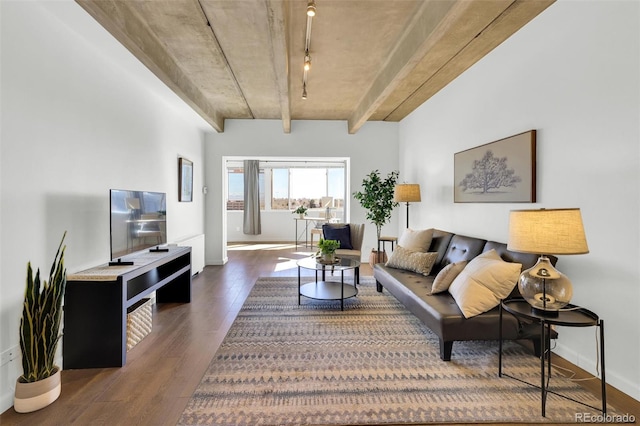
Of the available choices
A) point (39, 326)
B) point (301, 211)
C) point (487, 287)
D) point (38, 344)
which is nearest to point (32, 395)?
point (38, 344)

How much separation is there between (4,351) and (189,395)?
112 cm

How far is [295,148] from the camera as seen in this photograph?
5.86 metres

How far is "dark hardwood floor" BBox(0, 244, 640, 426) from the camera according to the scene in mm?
1774

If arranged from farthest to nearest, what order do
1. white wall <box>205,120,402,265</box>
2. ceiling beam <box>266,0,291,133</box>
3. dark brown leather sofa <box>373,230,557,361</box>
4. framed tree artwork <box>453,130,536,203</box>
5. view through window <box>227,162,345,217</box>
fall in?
view through window <box>227,162,345,217</box>, white wall <box>205,120,402,265</box>, framed tree artwork <box>453,130,536,203</box>, dark brown leather sofa <box>373,230,557,361</box>, ceiling beam <box>266,0,291,133</box>

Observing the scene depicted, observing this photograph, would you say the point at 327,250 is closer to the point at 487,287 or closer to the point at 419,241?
the point at 419,241

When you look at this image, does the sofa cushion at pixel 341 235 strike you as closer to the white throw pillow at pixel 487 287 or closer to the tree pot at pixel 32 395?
the white throw pillow at pixel 487 287

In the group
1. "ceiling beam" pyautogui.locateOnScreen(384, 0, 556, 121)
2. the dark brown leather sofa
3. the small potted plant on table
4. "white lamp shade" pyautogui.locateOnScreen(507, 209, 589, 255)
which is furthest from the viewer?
the small potted plant on table

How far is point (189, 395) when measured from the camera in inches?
77.1

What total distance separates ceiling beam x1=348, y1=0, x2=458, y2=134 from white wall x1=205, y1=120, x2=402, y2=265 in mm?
1683

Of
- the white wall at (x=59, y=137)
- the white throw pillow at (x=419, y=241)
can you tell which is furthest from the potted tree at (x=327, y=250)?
the white wall at (x=59, y=137)

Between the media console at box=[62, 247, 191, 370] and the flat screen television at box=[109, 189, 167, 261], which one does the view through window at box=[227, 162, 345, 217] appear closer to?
the flat screen television at box=[109, 189, 167, 261]

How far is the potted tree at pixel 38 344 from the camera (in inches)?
70.6

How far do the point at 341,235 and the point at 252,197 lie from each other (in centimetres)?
438

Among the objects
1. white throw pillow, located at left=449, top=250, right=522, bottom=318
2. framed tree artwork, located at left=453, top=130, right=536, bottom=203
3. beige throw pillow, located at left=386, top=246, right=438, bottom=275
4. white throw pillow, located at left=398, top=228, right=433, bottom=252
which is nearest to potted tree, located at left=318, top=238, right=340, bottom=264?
beige throw pillow, located at left=386, top=246, right=438, bottom=275
